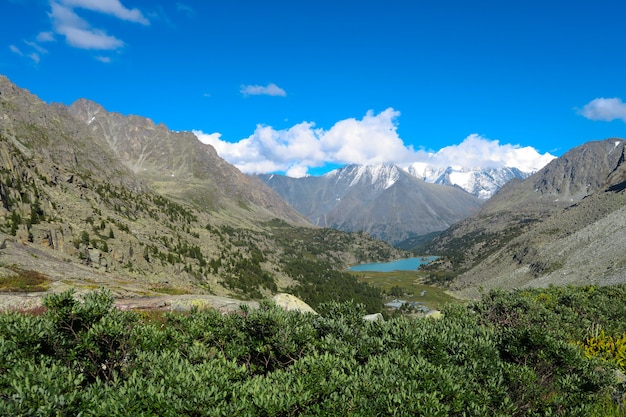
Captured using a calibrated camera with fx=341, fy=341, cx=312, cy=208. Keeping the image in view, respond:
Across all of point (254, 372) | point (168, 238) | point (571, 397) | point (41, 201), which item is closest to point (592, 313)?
point (571, 397)

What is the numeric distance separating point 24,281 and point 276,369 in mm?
44697

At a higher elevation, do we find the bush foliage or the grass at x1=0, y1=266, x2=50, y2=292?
the bush foliage

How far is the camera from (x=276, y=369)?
17016 mm

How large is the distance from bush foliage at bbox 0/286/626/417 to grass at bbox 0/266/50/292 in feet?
96.4

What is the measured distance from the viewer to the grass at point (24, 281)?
41031 millimetres

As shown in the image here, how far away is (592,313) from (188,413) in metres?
55.3

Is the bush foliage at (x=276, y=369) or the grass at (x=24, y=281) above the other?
the bush foliage at (x=276, y=369)

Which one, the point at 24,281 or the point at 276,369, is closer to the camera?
the point at 276,369

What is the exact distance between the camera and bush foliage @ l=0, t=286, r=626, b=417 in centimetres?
1212

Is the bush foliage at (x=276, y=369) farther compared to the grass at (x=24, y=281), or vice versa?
the grass at (x=24, y=281)

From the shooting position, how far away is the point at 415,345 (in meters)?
20.6

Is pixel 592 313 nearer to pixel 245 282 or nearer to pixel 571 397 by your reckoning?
pixel 571 397

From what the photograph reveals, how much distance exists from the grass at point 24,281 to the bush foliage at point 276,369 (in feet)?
96.4

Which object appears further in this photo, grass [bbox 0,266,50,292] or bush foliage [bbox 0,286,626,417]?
grass [bbox 0,266,50,292]
